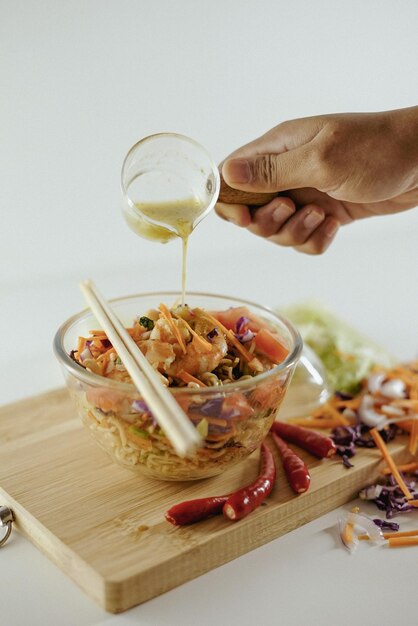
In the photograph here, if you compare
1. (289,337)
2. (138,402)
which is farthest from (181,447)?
(289,337)

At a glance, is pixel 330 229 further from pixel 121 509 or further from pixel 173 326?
pixel 121 509

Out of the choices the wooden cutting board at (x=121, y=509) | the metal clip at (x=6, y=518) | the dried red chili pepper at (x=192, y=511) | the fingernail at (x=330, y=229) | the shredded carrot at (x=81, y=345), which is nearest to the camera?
the wooden cutting board at (x=121, y=509)

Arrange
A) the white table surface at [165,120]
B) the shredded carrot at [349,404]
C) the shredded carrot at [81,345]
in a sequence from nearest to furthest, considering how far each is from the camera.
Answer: the shredded carrot at [81,345] < the shredded carrot at [349,404] < the white table surface at [165,120]

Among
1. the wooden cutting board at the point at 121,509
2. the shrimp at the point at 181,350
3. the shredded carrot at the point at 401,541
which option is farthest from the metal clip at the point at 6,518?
the shredded carrot at the point at 401,541

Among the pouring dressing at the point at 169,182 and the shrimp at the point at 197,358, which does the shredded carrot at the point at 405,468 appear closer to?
the shrimp at the point at 197,358

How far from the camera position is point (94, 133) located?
497cm

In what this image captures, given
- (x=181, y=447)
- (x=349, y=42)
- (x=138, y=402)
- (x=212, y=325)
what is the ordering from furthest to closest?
(x=349, y=42) < (x=212, y=325) < (x=138, y=402) < (x=181, y=447)

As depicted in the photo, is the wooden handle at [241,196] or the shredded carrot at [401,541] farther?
the wooden handle at [241,196]

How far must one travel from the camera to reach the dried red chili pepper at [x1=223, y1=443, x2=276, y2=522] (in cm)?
225

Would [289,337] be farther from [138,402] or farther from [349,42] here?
[349,42]

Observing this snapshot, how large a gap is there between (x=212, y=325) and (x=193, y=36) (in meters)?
3.14

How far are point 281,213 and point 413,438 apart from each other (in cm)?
99

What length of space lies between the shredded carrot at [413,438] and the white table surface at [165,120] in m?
0.84

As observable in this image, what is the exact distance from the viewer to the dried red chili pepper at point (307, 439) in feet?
8.57
